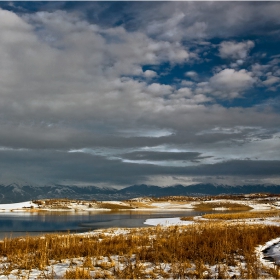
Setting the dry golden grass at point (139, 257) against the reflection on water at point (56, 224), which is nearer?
the dry golden grass at point (139, 257)

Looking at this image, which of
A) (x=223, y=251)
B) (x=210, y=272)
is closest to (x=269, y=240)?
(x=223, y=251)

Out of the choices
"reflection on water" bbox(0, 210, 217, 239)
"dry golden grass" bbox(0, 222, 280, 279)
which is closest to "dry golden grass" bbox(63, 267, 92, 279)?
"dry golden grass" bbox(0, 222, 280, 279)

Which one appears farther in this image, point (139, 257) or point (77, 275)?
point (139, 257)

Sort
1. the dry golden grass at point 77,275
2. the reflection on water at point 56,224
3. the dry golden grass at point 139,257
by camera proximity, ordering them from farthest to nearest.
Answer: the reflection on water at point 56,224
the dry golden grass at point 139,257
the dry golden grass at point 77,275

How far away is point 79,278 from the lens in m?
11.1

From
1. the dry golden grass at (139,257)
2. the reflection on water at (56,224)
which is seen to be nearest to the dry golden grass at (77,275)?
the dry golden grass at (139,257)

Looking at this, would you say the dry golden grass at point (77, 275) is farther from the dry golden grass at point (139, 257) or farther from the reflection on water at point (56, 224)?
the reflection on water at point (56, 224)

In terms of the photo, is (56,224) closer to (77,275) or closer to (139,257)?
(139,257)

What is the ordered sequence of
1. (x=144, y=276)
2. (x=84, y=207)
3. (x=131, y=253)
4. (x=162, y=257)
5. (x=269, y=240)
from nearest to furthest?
(x=144, y=276), (x=162, y=257), (x=131, y=253), (x=269, y=240), (x=84, y=207)

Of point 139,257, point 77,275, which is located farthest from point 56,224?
point 77,275

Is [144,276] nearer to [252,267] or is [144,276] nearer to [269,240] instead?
[252,267]

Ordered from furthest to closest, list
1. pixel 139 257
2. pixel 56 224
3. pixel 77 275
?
pixel 56 224, pixel 139 257, pixel 77 275

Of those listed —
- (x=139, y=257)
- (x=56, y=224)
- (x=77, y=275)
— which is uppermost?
(x=77, y=275)

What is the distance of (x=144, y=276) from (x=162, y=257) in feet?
10.4
